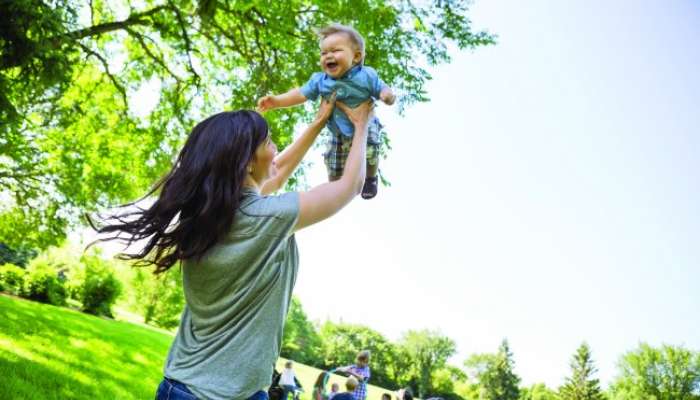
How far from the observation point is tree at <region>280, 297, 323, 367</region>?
210 ft

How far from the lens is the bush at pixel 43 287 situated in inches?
850

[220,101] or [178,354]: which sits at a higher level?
[220,101]

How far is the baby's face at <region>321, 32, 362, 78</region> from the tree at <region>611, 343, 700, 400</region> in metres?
71.7

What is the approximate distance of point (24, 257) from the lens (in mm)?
32688

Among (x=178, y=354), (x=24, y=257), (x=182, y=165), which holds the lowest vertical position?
(x=178, y=354)

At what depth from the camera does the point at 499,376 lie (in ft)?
245

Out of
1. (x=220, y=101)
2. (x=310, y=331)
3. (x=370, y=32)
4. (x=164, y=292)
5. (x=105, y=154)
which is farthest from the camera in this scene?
(x=310, y=331)

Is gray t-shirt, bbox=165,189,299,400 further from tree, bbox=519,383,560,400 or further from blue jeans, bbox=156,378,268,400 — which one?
tree, bbox=519,383,560,400

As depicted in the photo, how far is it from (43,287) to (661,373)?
68.8 m

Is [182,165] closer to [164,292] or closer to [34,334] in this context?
[34,334]

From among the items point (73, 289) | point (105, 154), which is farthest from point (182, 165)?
point (73, 289)

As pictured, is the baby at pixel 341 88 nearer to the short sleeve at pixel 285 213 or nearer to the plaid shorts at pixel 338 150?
the plaid shorts at pixel 338 150

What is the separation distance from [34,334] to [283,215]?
10.8 meters

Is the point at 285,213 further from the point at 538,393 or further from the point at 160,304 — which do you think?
the point at 538,393
